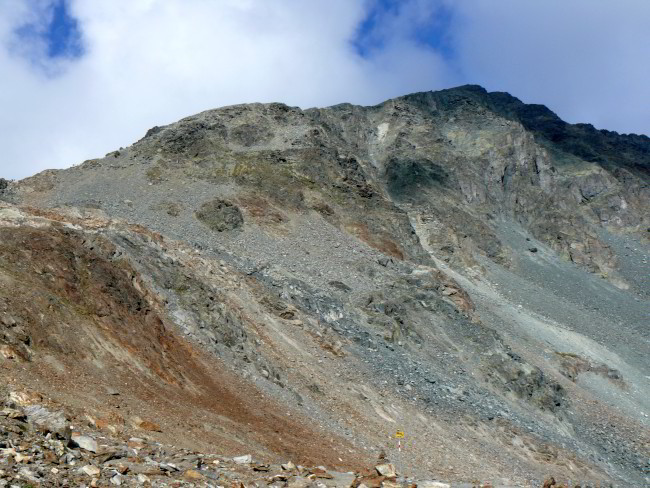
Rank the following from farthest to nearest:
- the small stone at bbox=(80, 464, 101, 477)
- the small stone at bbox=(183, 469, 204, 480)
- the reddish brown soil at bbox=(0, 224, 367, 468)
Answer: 1. the reddish brown soil at bbox=(0, 224, 367, 468)
2. the small stone at bbox=(183, 469, 204, 480)
3. the small stone at bbox=(80, 464, 101, 477)

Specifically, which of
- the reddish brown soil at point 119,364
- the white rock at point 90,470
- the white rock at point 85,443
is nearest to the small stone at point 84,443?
the white rock at point 85,443

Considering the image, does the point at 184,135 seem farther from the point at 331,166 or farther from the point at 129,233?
the point at 129,233

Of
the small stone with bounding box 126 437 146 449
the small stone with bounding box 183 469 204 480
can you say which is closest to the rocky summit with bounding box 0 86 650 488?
the small stone with bounding box 183 469 204 480

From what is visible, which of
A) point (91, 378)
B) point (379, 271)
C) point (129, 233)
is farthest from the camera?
point (379, 271)

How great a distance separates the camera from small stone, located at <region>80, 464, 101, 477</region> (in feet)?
38.4

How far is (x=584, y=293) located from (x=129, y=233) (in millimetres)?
64407

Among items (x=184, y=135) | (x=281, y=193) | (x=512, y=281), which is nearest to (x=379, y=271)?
(x=281, y=193)

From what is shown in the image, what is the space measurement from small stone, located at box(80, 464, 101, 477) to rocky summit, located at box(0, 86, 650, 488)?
0.04 metres

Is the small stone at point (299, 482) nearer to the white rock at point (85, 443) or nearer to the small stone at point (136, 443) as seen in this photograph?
the small stone at point (136, 443)

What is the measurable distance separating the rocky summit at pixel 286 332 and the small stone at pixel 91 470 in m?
0.04

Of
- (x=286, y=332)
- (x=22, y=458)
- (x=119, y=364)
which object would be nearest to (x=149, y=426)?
(x=119, y=364)

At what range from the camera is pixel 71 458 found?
1220 cm

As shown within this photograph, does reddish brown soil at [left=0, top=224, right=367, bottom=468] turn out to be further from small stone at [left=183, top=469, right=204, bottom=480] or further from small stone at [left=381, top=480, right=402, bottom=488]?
small stone at [left=381, top=480, right=402, bottom=488]

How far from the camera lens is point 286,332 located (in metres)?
34.3
